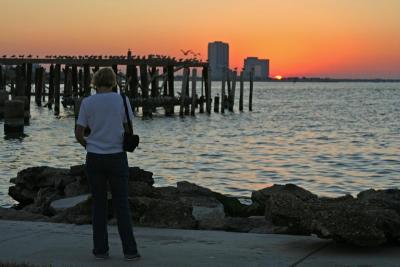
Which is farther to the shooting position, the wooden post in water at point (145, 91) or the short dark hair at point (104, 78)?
the wooden post in water at point (145, 91)

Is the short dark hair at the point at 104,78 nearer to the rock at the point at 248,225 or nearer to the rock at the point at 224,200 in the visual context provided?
the rock at the point at 248,225

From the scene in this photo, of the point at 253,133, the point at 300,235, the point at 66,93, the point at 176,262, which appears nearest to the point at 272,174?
Result: the point at 300,235

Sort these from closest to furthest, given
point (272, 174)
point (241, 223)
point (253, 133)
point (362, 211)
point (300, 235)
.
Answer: point (362, 211)
point (300, 235)
point (241, 223)
point (272, 174)
point (253, 133)

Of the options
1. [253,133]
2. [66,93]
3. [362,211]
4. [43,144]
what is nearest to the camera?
[362,211]

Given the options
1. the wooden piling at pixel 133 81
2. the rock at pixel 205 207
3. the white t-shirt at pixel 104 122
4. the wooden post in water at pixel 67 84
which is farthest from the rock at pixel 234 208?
the wooden post in water at pixel 67 84

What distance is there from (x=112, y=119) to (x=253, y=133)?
3341 cm

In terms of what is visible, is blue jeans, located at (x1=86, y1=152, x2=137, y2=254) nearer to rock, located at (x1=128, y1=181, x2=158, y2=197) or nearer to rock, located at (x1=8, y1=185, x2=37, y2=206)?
rock, located at (x1=128, y1=181, x2=158, y2=197)

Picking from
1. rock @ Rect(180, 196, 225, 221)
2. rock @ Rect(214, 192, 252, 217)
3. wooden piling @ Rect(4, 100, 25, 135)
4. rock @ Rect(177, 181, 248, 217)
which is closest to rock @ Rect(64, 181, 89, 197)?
rock @ Rect(180, 196, 225, 221)

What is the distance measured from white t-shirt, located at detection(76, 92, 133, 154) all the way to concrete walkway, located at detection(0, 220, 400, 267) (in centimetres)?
105

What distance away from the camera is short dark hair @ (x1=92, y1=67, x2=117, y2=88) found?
6770 millimetres

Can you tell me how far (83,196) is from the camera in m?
11.3

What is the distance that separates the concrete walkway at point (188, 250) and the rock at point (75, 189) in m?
3.24

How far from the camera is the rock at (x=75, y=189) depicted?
465 inches

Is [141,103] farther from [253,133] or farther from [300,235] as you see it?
[300,235]
